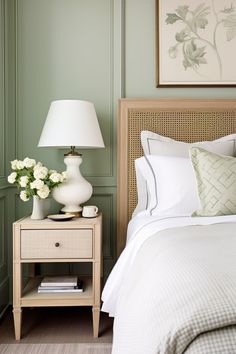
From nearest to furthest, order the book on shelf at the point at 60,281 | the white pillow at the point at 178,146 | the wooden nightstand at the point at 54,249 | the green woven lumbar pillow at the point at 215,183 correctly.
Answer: the green woven lumbar pillow at the point at 215,183 < the wooden nightstand at the point at 54,249 < the book on shelf at the point at 60,281 < the white pillow at the point at 178,146

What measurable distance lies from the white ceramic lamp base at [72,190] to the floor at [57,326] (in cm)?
71

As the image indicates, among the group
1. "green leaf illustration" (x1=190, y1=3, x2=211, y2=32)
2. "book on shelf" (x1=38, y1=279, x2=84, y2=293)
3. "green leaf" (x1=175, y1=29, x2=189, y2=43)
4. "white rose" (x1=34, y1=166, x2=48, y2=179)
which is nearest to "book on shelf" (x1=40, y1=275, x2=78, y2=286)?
"book on shelf" (x1=38, y1=279, x2=84, y2=293)

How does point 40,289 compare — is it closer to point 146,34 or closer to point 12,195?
point 12,195

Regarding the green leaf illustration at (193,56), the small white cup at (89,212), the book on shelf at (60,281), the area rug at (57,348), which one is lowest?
the area rug at (57,348)

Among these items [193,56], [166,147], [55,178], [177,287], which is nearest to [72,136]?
[55,178]

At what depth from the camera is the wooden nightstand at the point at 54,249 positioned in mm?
2180

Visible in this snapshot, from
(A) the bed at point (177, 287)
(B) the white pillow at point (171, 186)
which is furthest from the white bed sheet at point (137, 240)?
(B) the white pillow at point (171, 186)

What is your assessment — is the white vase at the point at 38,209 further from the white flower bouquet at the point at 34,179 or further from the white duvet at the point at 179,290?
the white duvet at the point at 179,290

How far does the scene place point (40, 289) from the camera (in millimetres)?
2273

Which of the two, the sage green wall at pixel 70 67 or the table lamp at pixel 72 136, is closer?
the table lamp at pixel 72 136

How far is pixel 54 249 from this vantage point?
86.4 inches

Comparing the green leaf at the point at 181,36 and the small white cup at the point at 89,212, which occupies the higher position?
the green leaf at the point at 181,36

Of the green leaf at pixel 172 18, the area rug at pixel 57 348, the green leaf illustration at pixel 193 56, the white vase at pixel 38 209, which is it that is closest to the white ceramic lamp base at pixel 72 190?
the white vase at pixel 38 209

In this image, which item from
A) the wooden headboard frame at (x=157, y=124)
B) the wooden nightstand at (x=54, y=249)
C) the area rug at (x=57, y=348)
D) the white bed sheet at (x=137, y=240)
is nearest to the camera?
the white bed sheet at (x=137, y=240)
